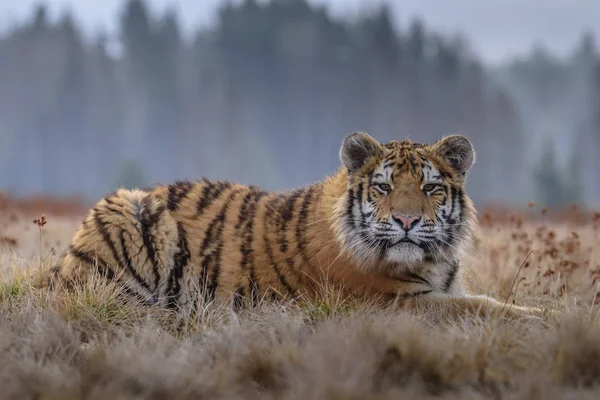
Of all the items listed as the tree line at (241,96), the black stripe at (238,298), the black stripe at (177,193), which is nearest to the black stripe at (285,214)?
the black stripe at (238,298)

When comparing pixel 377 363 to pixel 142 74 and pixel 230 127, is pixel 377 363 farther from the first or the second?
pixel 142 74

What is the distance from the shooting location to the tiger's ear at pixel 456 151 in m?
5.64

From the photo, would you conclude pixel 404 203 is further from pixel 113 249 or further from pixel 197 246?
pixel 113 249

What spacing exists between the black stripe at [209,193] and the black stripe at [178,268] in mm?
268

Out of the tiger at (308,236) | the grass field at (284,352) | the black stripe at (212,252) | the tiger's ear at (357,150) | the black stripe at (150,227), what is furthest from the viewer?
the black stripe at (150,227)

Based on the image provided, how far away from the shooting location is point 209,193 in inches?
249

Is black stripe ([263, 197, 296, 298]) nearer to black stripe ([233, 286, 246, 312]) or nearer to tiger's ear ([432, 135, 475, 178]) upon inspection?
black stripe ([233, 286, 246, 312])

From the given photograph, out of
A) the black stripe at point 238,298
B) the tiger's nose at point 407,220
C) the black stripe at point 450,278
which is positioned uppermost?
the tiger's nose at point 407,220

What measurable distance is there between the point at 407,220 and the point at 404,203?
0.39ft

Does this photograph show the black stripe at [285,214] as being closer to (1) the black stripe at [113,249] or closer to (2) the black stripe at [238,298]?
(2) the black stripe at [238,298]

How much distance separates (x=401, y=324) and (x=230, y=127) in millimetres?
A: 67466

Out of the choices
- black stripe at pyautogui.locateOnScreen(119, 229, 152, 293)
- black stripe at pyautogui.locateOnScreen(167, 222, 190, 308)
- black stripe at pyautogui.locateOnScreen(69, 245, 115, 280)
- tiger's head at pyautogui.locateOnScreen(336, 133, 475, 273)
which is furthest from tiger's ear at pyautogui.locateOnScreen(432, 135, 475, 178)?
black stripe at pyautogui.locateOnScreen(69, 245, 115, 280)

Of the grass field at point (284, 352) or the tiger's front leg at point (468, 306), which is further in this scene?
the tiger's front leg at point (468, 306)

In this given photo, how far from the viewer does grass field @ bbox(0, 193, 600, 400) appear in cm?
386
